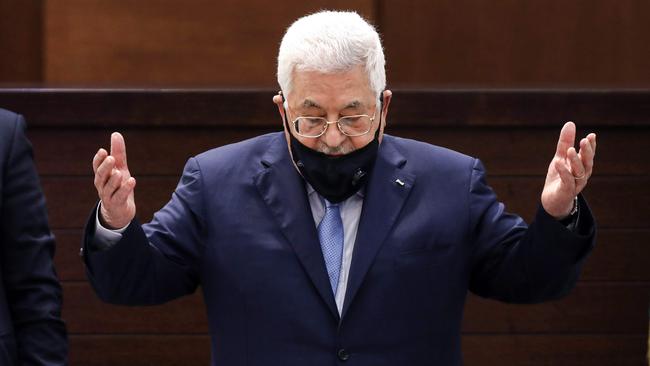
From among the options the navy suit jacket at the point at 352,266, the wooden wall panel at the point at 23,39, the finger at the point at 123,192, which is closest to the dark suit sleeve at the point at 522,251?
the navy suit jacket at the point at 352,266

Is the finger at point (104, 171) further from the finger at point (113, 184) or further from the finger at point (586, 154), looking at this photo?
the finger at point (586, 154)

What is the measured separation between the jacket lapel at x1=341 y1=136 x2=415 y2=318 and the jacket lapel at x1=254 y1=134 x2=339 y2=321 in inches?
2.9

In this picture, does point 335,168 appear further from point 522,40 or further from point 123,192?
point 522,40

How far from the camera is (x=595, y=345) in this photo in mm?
5031

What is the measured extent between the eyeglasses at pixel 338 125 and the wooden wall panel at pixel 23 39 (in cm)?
260

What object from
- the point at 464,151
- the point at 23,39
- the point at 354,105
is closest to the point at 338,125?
the point at 354,105

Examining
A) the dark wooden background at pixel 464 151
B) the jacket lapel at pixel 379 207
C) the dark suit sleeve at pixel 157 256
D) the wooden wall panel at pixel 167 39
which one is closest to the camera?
the dark suit sleeve at pixel 157 256

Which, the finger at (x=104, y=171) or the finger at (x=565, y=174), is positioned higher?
the finger at (x=565, y=174)

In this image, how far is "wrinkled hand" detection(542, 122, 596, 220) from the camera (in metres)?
2.95

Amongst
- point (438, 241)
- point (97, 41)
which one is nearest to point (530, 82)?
point (97, 41)

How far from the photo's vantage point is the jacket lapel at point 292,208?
10.3 feet

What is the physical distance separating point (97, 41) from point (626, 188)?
6.82ft

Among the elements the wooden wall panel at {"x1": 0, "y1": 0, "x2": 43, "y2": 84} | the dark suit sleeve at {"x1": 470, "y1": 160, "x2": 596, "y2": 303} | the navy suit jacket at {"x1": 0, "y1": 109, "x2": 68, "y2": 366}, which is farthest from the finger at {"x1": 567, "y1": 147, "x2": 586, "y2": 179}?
the wooden wall panel at {"x1": 0, "y1": 0, "x2": 43, "y2": 84}

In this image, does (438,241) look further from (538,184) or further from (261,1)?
(261,1)
